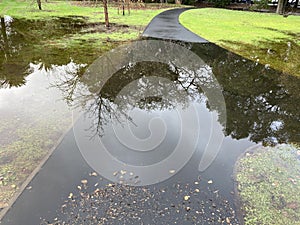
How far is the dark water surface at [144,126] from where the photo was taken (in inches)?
134

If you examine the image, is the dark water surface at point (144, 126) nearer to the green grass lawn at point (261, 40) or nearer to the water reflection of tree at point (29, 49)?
the water reflection of tree at point (29, 49)

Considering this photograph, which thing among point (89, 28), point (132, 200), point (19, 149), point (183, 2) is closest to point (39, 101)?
point (19, 149)

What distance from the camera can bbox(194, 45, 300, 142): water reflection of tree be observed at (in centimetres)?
551

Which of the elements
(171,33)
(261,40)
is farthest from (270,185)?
(261,40)

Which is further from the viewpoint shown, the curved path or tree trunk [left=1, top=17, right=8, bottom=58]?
the curved path

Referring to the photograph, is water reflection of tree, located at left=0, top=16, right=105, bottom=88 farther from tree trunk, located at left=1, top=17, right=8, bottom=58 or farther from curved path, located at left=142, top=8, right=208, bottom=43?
curved path, located at left=142, top=8, right=208, bottom=43

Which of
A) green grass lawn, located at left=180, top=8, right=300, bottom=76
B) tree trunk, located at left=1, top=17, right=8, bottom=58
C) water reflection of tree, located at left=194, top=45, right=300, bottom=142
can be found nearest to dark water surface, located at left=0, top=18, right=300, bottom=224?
water reflection of tree, located at left=194, top=45, right=300, bottom=142

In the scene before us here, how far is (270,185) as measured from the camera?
12.9 ft

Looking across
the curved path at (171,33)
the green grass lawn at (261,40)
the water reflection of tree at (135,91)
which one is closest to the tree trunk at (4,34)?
the water reflection of tree at (135,91)

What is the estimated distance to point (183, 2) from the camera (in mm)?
32656

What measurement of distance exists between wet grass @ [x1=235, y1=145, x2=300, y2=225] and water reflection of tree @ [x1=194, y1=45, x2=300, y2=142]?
1.91 feet

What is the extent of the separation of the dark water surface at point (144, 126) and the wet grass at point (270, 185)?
0.22 meters

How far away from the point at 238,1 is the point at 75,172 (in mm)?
36191

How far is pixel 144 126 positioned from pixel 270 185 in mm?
2683
